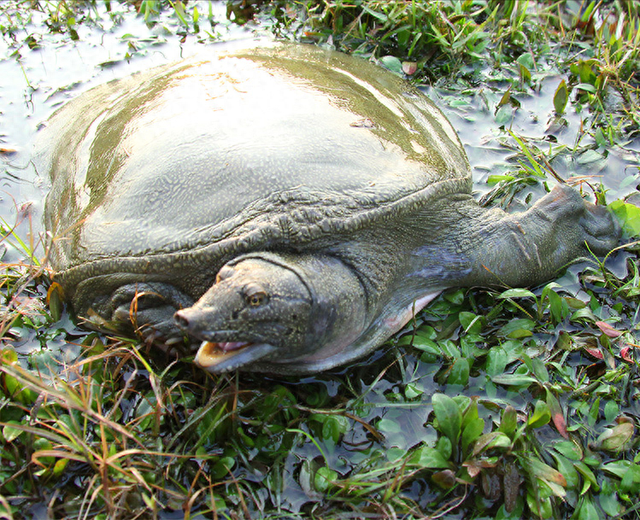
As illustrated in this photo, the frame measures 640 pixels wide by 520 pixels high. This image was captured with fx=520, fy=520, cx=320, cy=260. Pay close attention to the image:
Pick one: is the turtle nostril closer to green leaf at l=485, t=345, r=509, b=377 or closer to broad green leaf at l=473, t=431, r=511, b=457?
broad green leaf at l=473, t=431, r=511, b=457

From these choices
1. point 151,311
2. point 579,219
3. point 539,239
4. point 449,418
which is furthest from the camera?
point 579,219

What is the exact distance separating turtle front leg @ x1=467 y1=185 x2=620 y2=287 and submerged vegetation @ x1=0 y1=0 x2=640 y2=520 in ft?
0.28

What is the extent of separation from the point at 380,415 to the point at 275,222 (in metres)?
0.79

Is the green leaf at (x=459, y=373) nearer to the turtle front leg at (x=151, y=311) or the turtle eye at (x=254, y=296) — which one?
the turtle eye at (x=254, y=296)

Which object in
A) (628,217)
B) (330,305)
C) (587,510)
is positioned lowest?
(587,510)

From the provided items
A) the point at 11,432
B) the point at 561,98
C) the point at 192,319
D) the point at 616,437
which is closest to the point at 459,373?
the point at 616,437

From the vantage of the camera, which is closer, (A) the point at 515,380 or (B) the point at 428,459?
(B) the point at 428,459

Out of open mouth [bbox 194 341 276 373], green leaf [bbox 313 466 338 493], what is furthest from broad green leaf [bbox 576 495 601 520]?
open mouth [bbox 194 341 276 373]

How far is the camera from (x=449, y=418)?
1.73 metres

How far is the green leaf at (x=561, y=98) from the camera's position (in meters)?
3.14

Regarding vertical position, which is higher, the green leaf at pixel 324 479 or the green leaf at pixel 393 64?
the green leaf at pixel 393 64

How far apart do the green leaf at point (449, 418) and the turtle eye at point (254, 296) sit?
0.67 m

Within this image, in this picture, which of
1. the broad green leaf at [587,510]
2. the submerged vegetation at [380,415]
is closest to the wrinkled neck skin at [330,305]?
the submerged vegetation at [380,415]

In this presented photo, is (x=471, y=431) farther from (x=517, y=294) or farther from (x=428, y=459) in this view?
(x=517, y=294)
